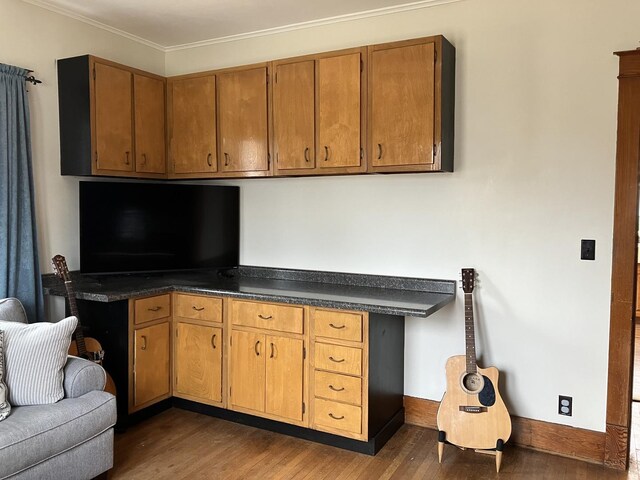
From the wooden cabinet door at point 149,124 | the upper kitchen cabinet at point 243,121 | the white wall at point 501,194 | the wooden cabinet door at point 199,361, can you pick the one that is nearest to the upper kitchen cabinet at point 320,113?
the upper kitchen cabinet at point 243,121

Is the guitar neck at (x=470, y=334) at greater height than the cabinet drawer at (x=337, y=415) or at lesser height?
greater

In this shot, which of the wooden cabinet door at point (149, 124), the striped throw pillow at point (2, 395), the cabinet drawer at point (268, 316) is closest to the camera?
the striped throw pillow at point (2, 395)

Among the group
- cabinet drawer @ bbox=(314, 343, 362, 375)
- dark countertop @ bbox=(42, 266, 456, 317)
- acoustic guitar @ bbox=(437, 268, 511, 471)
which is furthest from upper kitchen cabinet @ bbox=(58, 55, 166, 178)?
acoustic guitar @ bbox=(437, 268, 511, 471)

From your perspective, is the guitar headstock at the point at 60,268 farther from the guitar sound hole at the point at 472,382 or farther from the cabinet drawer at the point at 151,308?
the guitar sound hole at the point at 472,382

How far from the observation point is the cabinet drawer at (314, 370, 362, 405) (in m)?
3.02

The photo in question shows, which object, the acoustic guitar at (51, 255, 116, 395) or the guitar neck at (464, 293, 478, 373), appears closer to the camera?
the guitar neck at (464, 293, 478, 373)

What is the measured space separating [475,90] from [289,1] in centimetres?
126

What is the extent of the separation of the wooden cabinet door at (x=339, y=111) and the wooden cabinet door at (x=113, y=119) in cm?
135

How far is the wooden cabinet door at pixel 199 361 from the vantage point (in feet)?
11.4

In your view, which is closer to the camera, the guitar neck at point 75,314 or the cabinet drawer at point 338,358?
the cabinet drawer at point 338,358

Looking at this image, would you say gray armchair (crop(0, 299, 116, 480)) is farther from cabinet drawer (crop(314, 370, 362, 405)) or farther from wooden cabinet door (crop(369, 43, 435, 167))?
wooden cabinet door (crop(369, 43, 435, 167))

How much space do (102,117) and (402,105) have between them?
6.36ft

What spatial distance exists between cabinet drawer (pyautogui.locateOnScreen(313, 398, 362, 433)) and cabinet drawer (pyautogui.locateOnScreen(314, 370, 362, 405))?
0.04 m

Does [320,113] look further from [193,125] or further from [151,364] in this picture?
[151,364]
